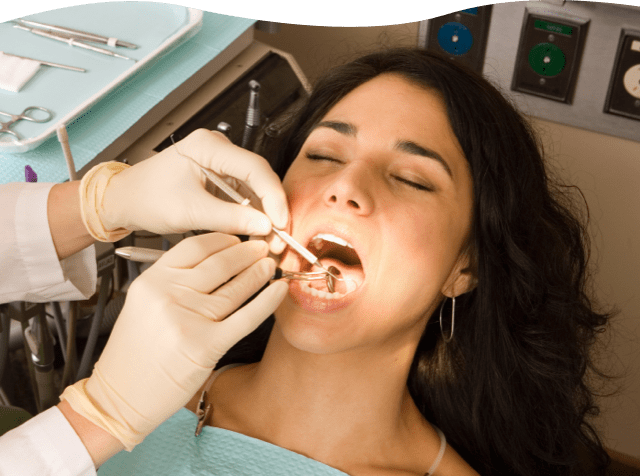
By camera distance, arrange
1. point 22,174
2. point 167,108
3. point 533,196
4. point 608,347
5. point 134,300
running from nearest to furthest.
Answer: point 134,300, point 533,196, point 22,174, point 167,108, point 608,347

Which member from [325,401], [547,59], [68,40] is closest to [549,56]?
[547,59]

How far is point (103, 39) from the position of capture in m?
1.66

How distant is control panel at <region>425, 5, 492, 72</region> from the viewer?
151 cm

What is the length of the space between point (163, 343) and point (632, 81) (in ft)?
3.66

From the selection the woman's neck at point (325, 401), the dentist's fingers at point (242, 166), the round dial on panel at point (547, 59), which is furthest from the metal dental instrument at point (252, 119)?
the round dial on panel at point (547, 59)

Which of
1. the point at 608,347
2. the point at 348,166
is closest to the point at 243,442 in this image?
the point at 348,166

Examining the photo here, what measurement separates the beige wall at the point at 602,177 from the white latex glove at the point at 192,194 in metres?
0.46

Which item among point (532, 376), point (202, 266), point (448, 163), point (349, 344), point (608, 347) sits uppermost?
point (448, 163)

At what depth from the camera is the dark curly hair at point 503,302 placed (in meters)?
1.27

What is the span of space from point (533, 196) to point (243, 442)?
72cm

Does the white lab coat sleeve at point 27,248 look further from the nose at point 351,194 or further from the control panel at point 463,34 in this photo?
the control panel at point 463,34

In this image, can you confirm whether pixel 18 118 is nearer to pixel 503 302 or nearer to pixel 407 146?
pixel 407 146

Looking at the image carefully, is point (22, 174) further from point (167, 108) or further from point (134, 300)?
point (134, 300)

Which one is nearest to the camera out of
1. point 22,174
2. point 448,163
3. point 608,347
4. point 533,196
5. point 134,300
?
point 134,300
